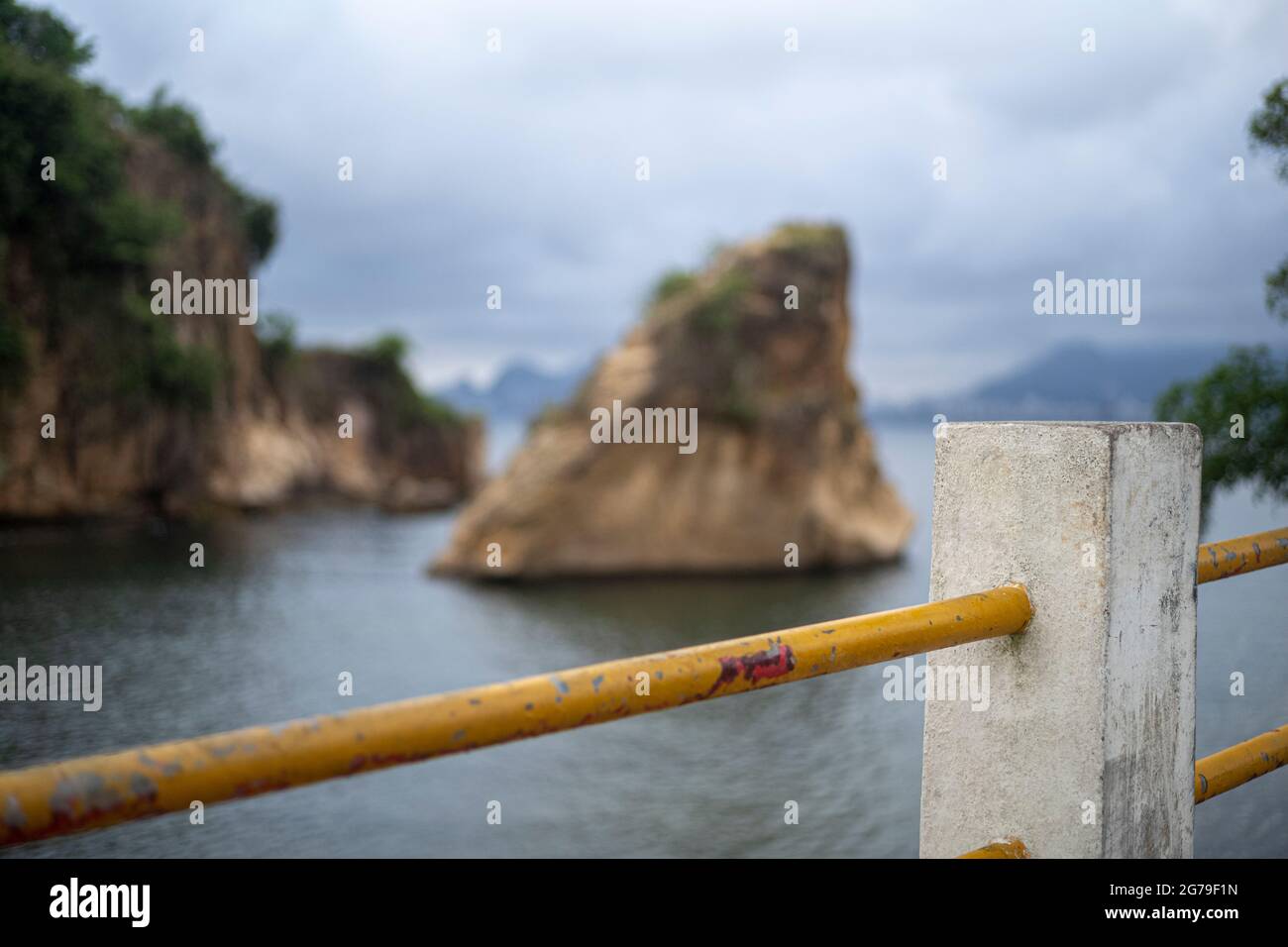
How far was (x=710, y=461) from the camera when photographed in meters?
24.7

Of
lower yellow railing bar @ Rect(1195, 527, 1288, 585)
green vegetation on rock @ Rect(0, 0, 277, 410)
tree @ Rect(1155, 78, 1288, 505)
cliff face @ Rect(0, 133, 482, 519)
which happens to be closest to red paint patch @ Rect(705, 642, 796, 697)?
lower yellow railing bar @ Rect(1195, 527, 1288, 585)

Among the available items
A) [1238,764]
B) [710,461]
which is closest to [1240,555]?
[1238,764]

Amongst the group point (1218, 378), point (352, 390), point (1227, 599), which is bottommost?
point (1227, 599)

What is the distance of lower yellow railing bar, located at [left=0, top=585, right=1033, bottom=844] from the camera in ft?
4.25

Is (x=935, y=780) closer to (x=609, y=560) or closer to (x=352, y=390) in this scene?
(x=609, y=560)

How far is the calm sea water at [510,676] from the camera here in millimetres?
9109

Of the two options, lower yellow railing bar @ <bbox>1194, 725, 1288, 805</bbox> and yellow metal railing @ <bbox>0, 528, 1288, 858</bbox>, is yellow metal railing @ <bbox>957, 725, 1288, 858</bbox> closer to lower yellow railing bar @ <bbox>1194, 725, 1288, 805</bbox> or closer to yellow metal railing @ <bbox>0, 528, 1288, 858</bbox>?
lower yellow railing bar @ <bbox>1194, 725, 1288, 805</bbox>

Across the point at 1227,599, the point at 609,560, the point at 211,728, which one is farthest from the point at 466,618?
the point at 1227,599

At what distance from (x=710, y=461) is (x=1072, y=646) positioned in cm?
2255

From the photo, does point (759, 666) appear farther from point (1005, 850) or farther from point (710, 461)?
point (710, 461)
